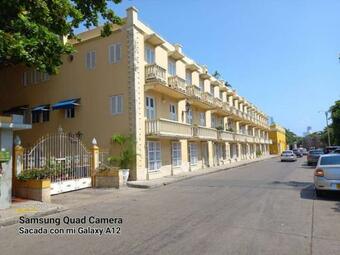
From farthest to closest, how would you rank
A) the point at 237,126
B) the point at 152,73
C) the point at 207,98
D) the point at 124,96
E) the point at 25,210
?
the point at 237,126 < the point at 207,98 < the point at 152,73 < the point at 124,96 < the point at 25,210

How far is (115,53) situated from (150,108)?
4266 mm

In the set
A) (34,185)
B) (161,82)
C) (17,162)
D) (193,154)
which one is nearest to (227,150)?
(193,154)

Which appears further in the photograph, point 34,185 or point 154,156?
point 154,156

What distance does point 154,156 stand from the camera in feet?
73.5

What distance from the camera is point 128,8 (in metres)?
21.0

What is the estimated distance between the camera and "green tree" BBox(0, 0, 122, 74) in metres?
10.6

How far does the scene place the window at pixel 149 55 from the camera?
73.5 ft

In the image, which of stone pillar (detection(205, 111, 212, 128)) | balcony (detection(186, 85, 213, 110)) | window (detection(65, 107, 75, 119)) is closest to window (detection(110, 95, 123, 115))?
window (detection(65, 107, 75, 119))

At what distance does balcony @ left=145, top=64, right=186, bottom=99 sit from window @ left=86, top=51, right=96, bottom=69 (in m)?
3.71

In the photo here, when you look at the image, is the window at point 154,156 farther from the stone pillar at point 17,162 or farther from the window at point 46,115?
the stone pillar at point 17,162

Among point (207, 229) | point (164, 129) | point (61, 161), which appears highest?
point (164, 129)

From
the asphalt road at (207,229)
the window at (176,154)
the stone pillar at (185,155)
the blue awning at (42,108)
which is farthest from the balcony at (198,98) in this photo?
the asphalt road at (207,229)

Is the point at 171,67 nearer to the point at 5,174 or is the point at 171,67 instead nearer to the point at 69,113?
the point at 69,113

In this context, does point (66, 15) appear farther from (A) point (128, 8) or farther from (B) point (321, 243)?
(B) point (321, 243)
